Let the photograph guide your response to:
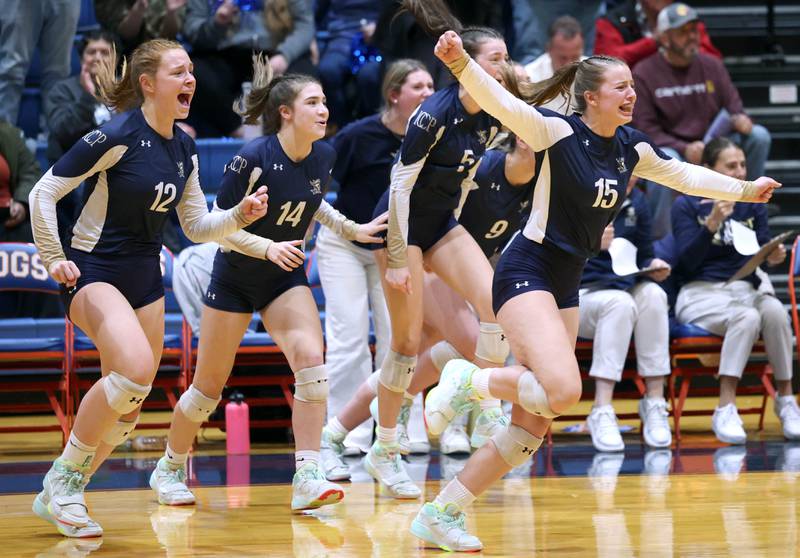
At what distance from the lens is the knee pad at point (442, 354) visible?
19.0 feet

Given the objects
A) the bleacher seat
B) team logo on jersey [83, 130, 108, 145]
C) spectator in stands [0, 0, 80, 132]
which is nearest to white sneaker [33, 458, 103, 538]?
team logo on jersey [83, 130, 108, 145]

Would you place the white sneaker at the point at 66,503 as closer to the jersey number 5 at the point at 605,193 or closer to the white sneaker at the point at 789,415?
the jersey number 5 at the point at 605,193

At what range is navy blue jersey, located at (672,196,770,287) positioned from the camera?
24.4ft

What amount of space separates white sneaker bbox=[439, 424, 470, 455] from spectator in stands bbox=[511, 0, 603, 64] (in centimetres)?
367

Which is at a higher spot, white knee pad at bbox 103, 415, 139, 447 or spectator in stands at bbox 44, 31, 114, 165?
spectator in stands at bbox 44, 31, 114, 165

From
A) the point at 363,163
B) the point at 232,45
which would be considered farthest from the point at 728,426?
the point at 232,45

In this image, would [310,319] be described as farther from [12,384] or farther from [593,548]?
[12,384]

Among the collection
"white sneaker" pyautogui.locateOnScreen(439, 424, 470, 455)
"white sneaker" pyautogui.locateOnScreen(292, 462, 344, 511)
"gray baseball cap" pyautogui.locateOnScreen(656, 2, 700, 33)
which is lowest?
"white sneaker" pyautogui.locateOnScreen(439, 424, 470, 455)

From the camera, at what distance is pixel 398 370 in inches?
211

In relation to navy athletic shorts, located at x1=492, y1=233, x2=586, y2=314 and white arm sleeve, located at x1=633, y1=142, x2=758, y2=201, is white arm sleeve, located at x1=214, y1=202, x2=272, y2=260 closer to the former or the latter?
navy athletic shorts, located at x1=492, y1=233, x2=586, y2=314

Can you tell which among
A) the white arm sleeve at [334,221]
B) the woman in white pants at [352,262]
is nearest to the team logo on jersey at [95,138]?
the white arm sleeve at [334,221]

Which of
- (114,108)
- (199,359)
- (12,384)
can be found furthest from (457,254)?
(12,384)

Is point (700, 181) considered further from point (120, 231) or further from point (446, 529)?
point (120, 231)

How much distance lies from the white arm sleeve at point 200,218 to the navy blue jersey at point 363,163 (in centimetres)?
168
